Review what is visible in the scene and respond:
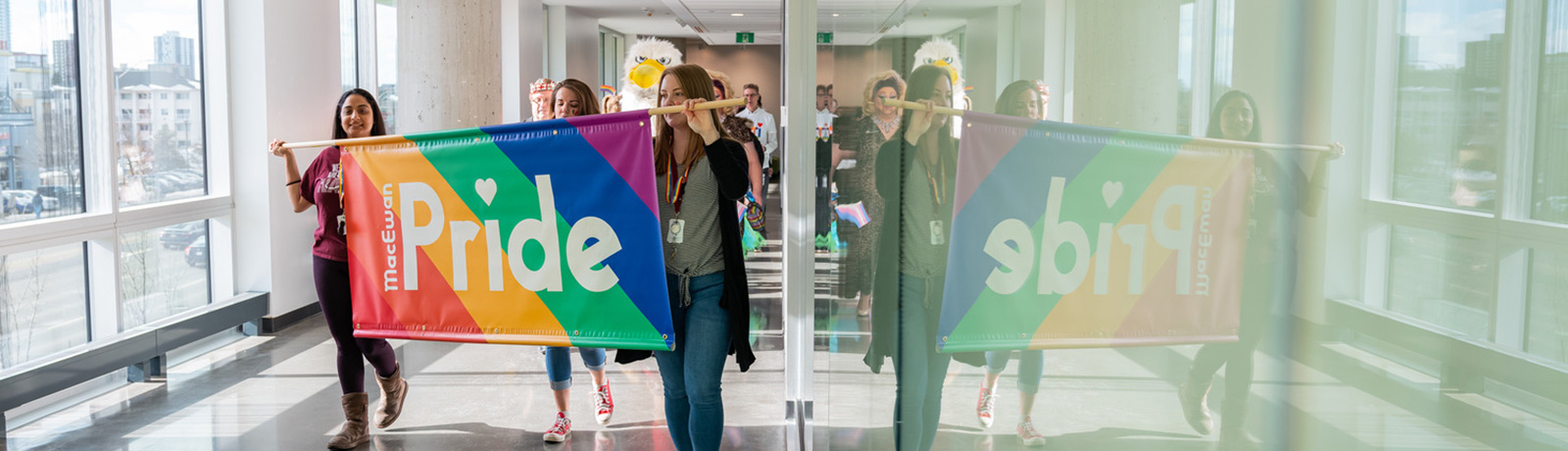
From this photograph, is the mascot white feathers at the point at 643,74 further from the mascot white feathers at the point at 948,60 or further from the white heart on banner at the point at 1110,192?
the white heart on banner at the point at 1110,192

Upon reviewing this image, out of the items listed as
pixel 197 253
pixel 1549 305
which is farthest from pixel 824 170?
pixel 197 253

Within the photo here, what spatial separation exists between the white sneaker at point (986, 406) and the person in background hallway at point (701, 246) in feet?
6.70

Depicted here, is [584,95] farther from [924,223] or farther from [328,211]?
[924,223]

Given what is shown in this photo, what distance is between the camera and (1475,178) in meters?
0.20

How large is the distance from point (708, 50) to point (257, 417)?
77.8ft

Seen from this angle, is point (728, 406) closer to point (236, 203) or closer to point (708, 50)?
point (236, 203)

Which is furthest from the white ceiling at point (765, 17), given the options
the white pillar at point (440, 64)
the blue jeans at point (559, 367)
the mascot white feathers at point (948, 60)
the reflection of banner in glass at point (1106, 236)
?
the white pillar at point (440, 64)

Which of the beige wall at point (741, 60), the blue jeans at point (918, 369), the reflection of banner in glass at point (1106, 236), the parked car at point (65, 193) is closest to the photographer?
the reflection of banner in glass at point (1106, 236)

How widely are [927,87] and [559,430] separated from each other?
3116mm

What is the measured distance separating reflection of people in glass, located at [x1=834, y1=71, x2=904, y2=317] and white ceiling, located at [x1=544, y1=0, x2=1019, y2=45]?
96mm

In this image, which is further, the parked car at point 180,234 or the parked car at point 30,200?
the parked car at point 180,234

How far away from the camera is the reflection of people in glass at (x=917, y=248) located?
118 cm

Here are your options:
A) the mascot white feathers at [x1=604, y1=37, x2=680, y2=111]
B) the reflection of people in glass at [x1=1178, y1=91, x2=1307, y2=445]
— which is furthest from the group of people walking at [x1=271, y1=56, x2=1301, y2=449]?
the mascot white feathers at [x1=604, y1=37, x2=680, y2=111]

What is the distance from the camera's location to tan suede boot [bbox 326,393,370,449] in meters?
3.89
